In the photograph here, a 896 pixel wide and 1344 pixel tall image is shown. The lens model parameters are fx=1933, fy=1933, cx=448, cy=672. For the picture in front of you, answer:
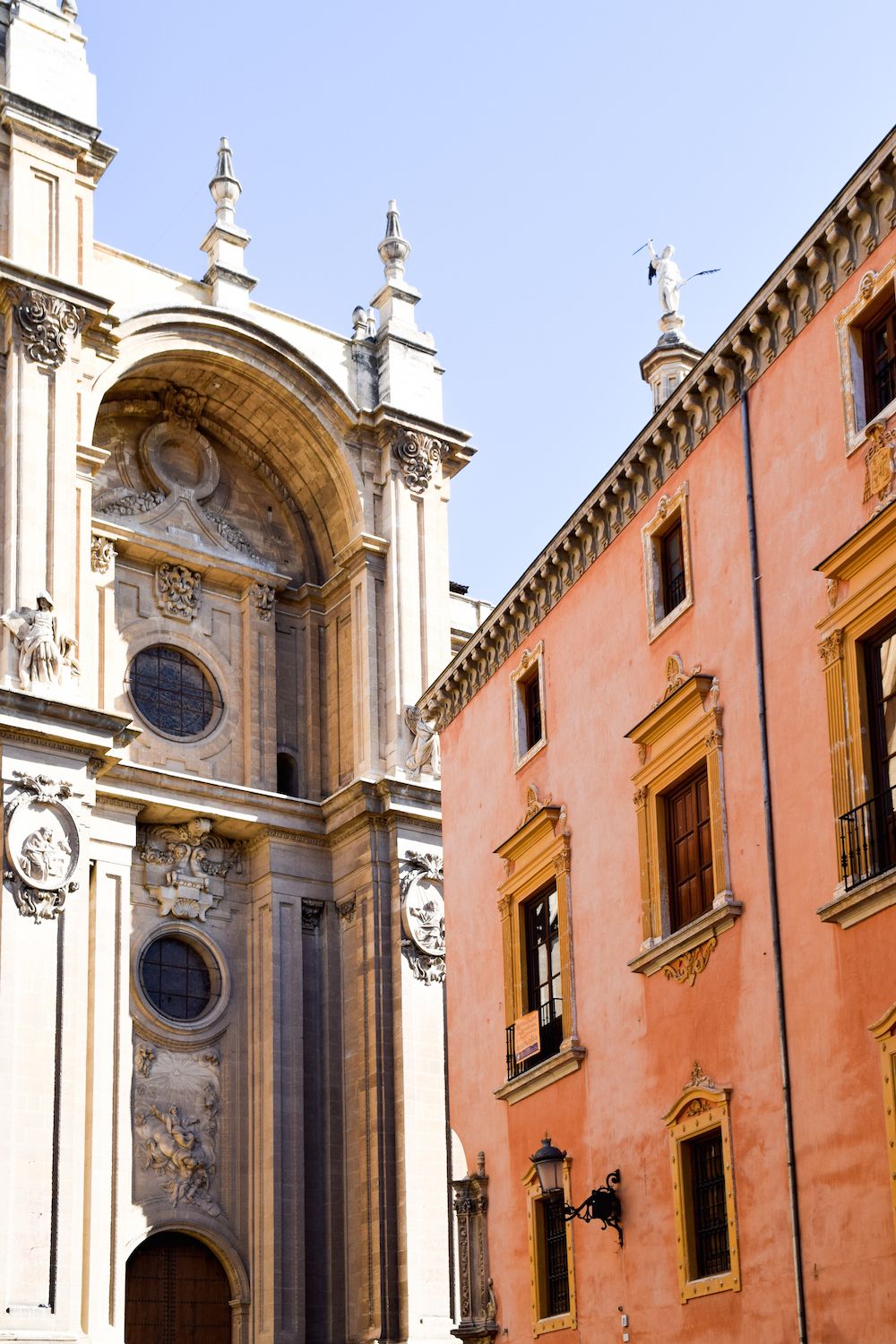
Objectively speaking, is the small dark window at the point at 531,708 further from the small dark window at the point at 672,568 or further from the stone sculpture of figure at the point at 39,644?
the stone sculpture of figure at the point at 39,644

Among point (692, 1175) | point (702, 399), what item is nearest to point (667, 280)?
point (702, 399)

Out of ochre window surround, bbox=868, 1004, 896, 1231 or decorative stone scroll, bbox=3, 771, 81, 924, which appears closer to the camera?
ochre window surround, bbox=868, 1004, 896, 1231

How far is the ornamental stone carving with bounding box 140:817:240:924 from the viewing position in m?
35.9

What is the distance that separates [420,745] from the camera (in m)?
37.4

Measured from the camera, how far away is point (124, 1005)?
33.4 metres

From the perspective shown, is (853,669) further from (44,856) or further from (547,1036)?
(44,856)

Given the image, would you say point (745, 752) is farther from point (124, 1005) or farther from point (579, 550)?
point (124, 1005)

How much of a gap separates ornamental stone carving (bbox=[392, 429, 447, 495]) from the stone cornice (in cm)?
1172

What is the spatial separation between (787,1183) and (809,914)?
251 cm

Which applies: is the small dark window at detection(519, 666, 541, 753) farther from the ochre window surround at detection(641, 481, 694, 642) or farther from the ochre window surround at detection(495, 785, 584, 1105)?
the ochre window surround at detection(641, 481, 694, 642)

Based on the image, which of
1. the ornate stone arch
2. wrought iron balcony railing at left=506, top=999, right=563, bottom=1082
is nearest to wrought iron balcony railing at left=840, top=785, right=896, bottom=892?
wrought iron balcony railing at left=506, top=999, right=563, bottom=1082

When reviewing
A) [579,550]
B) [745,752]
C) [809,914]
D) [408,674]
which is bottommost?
[809,914]

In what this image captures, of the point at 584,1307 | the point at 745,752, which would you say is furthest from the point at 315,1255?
the point at 745,752

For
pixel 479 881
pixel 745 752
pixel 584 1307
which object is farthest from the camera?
pixel 479 881
